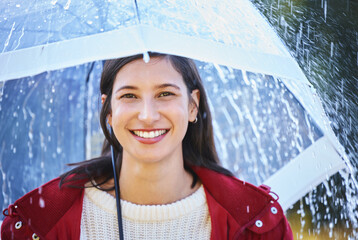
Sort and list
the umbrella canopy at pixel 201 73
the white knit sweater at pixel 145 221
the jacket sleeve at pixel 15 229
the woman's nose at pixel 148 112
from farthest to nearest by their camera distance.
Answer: the white knit sweater at pixel 145 221, the jacket sleeve at pixel 15 229, the woman's nose at pixel 148 112, the umbrella canopy at pixel 201 73

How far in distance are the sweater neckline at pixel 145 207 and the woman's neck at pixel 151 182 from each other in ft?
0.12

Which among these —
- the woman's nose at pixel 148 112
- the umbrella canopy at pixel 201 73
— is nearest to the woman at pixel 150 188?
the woman's nose at pixel 148 112

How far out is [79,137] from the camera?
320 cm

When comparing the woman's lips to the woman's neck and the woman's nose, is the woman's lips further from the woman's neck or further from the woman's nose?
the woman's neck

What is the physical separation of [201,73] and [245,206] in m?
0.70

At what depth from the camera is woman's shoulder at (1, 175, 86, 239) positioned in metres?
2.25

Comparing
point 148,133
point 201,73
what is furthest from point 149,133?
point 201,73

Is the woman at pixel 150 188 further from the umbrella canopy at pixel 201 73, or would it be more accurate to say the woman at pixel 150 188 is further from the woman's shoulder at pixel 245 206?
the umbrella canopy at pixel 201 73

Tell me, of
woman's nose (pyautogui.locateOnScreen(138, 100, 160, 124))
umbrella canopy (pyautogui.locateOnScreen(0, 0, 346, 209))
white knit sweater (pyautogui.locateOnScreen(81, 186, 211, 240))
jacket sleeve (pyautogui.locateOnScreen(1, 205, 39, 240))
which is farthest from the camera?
white knit sweater (pyautogui.locateOnScreen(81, 186, 211, 240))

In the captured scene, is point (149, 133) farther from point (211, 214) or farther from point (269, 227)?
point (269, 227)

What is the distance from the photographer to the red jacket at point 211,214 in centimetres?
226

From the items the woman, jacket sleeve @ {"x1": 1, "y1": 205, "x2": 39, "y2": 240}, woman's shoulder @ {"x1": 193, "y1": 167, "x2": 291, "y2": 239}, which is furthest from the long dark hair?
jacket sleeve @ {"x1": 1, "y1": 205, "x2": 39, "y2": 240}

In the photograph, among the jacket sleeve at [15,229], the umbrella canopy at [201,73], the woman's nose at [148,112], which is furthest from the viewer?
the jacket sleeve at [15,229]

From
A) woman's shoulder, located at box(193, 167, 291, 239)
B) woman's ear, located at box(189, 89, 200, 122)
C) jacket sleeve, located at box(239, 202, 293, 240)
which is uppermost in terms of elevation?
woman's ear, located at box(189, 89, 200, 122)
